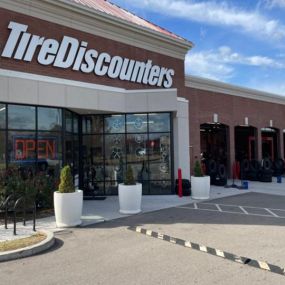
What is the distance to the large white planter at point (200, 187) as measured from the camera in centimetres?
1540

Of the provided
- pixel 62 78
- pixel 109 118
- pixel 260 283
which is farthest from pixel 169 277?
pixel 109 118

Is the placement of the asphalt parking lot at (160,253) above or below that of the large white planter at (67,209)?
below

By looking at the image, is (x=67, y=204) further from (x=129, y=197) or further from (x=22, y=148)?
(x=22, y=148)

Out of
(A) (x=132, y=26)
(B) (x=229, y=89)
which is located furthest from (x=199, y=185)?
(B) (x=229, y=89)

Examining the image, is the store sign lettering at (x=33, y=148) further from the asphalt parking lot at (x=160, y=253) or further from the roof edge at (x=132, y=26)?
the roof edge at (x=132, y=26)

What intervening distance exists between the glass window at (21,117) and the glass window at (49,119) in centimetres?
29

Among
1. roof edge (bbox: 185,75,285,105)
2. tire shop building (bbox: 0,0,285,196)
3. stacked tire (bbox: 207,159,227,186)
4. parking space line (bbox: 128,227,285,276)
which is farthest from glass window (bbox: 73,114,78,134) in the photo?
stacked tire (bbox: 207,159,227,186)

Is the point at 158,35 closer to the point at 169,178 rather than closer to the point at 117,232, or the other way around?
the point at 169,178

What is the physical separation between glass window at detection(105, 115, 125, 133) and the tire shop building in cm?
4

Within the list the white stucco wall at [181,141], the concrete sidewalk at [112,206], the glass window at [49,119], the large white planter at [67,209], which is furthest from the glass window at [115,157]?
the large white planter at [67,209]

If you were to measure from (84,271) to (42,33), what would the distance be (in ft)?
32.6

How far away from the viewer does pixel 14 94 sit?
502 inches

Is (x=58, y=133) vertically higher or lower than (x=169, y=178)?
higher

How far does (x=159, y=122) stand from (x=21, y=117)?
616cm
